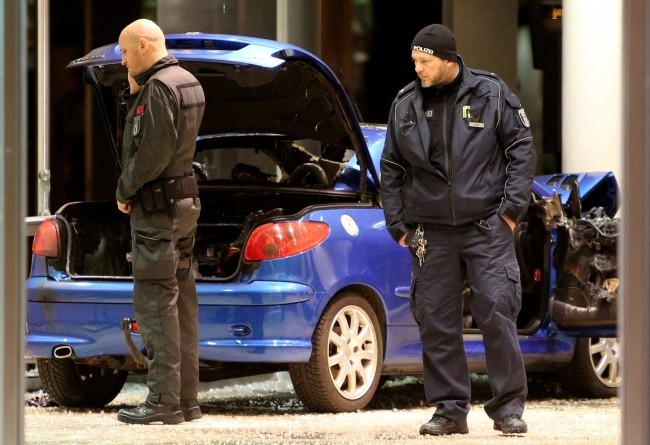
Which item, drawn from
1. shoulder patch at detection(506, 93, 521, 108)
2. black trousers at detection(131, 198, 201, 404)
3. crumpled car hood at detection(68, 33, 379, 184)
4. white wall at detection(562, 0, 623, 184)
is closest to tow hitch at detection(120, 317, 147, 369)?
black trousers at detection(131, 198, 201, 404)

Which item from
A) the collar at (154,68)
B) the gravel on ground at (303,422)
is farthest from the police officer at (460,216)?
the collar at (154,68)

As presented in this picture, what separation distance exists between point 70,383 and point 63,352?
0.53m

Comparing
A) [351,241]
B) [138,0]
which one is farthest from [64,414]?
[138,0]

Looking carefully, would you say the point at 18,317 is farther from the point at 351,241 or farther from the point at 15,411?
the point at 351,241

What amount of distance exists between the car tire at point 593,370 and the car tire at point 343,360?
142 centimetres

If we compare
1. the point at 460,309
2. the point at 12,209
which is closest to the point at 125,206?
the point at 460,309

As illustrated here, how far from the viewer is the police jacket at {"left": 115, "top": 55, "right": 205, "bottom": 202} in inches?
249

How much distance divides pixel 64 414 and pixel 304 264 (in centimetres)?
154

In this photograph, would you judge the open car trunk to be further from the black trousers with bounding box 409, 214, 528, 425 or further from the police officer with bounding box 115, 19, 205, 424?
the black trousers with bounding box 409, 214, 528, 425

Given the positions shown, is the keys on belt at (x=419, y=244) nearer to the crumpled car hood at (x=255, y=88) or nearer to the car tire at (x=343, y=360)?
the car tire at (x=343, y=360)

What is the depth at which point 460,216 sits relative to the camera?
19.9 feet

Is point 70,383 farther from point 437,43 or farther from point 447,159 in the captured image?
point 437,43

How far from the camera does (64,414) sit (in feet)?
23.9

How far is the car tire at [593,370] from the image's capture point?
8.14 m
